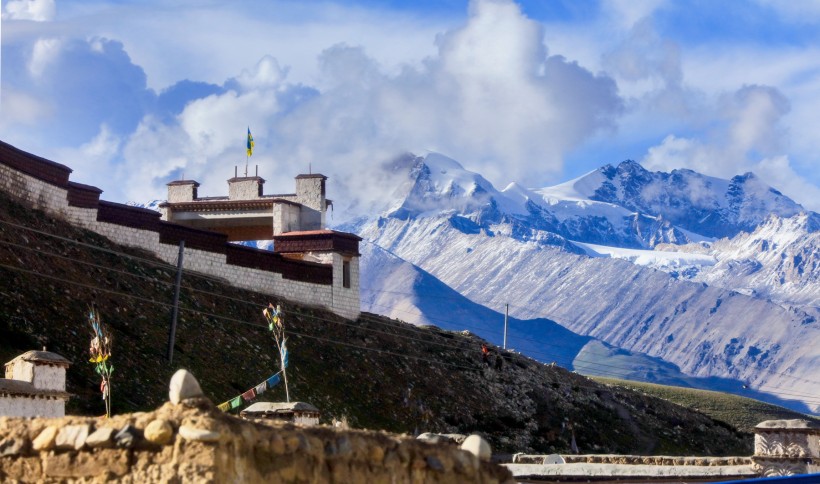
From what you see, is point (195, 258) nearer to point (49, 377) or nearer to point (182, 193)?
point (182, 193)

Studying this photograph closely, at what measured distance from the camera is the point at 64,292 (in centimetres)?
4719

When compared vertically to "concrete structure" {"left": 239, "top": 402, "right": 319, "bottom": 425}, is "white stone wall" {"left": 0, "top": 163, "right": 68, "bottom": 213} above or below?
above

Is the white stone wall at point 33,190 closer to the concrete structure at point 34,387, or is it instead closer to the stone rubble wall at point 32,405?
the concrete structure at point 34,387

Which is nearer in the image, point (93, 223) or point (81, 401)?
A: point (81, 401)

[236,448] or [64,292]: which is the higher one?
[64,292]

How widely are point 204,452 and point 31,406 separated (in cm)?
1767

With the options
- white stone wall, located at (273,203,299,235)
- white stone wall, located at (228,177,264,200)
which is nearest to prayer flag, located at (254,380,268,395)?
white stone wall, located at (273,203,299,235)

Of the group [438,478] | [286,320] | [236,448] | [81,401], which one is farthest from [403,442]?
[286,320]

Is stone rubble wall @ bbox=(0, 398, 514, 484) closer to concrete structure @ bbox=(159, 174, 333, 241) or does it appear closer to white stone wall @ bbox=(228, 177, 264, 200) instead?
concrete structure @ bbox=(159, 174, 333, 241)

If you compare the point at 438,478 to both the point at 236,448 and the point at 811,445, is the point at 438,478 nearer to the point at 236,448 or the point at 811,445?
the point at 236,448

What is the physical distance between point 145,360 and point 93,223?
30.8 ft

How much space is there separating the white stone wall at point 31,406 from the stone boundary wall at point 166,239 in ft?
89.4

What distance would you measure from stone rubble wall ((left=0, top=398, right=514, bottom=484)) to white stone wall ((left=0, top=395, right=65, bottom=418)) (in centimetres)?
1541

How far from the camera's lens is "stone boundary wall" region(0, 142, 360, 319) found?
2032 inches
